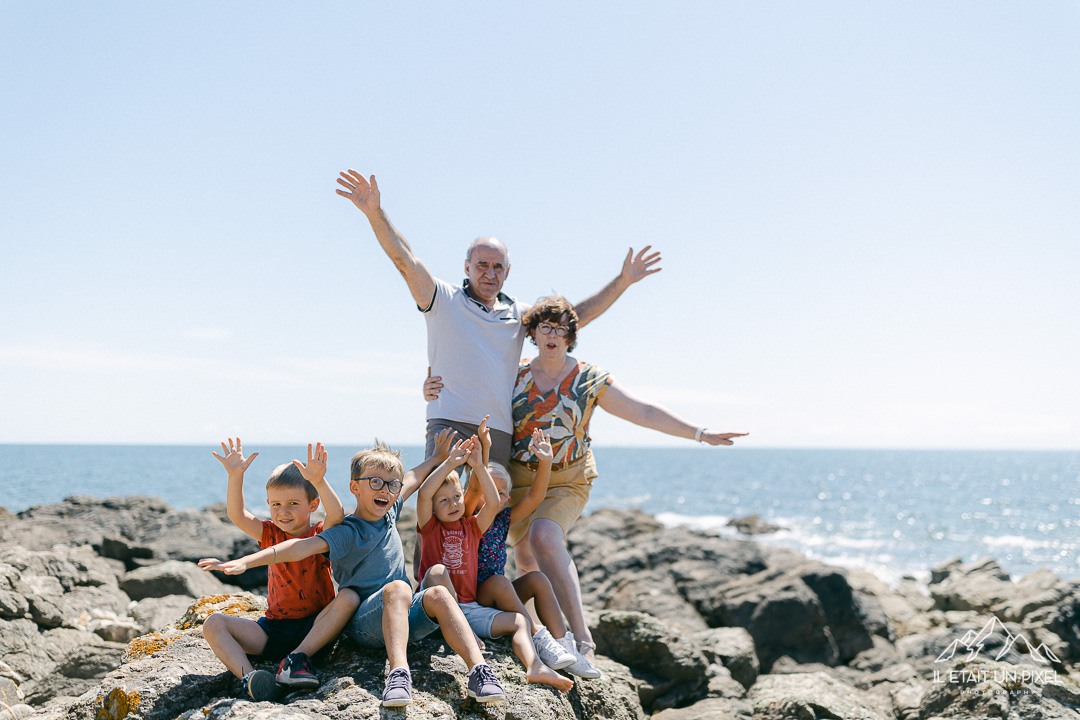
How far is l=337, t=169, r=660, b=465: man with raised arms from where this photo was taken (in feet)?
17.2

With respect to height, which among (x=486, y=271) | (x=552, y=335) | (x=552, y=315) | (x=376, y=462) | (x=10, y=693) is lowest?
(x=10, y=693)

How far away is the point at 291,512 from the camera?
4.21m

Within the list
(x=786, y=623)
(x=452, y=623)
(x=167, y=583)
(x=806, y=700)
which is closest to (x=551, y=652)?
(x=452, y=623)

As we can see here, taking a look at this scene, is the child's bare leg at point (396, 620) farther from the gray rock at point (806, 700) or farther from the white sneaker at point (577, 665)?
the gray rock at point (806, 700)

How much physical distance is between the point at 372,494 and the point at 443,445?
0.82 m

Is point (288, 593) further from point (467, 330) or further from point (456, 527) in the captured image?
point (467, 330)

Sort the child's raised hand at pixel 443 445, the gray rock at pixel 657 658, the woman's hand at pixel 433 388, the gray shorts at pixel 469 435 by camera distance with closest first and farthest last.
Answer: the child's raised hand at pixel 443 445, the gray shorts at pixel 469 435, the woman's hand at pixel 433 388, the gray rock at pixel 657 658

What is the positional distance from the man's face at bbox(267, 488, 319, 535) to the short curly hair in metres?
2.00

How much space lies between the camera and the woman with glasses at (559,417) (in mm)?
5402

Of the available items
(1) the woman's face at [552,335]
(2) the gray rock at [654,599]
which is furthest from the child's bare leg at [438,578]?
(2) the gray rock at [654,599]

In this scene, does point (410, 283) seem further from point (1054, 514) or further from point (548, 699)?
point (1054, 514)

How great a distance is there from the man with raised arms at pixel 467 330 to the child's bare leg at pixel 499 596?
92 centimetres

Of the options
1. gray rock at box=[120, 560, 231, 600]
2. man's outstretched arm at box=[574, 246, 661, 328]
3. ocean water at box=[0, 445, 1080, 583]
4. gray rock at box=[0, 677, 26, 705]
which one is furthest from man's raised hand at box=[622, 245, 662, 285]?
ocean water at box=[0, 445, 1080, 583]

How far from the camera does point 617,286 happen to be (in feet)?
21.1
